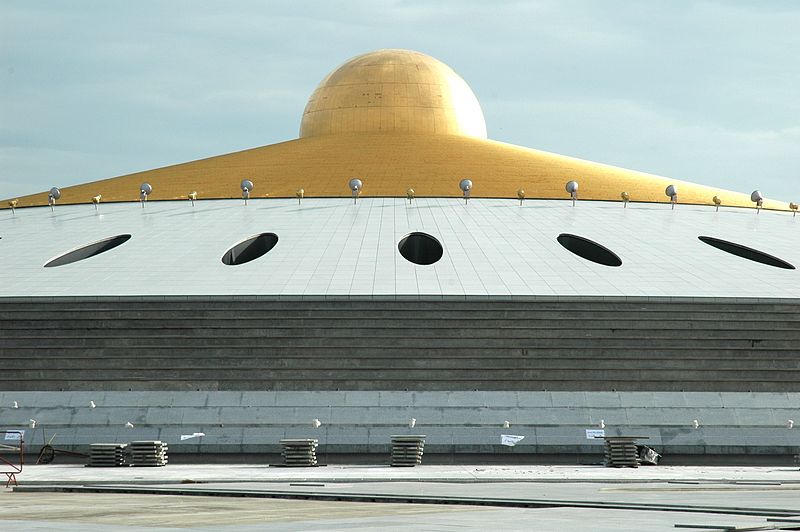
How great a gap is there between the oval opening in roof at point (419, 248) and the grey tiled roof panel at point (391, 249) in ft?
0.67

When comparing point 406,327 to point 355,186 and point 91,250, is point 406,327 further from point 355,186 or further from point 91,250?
point 91,250

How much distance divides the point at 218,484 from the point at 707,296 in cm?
1352

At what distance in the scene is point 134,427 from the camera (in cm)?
2395

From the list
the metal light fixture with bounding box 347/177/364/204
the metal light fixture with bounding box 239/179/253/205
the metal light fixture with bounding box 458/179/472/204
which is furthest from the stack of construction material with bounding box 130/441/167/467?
the metal light fixture with bounding box 458/179/472/204

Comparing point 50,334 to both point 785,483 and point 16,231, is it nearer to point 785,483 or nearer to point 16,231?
point 16,231

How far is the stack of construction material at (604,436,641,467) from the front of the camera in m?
22.2

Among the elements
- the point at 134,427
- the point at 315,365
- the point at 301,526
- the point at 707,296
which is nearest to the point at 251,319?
the point at 315,365

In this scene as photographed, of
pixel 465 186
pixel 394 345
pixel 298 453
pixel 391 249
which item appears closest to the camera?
pixel 298 453

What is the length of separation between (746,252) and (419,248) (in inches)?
347

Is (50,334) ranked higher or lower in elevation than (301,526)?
higher

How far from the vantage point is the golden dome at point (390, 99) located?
137ft

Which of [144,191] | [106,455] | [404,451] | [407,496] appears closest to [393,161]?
[144,191]

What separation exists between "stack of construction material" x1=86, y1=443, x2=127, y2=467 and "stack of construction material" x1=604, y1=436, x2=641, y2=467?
9.50 metres

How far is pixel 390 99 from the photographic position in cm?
4191
